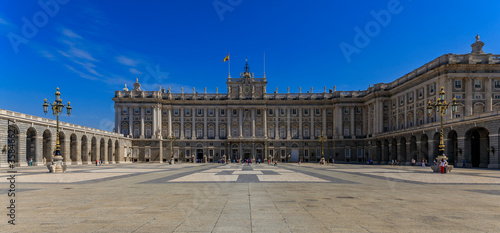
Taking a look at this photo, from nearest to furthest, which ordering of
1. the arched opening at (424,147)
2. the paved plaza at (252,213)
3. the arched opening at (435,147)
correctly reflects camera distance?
the paved plaza at (252,213), the arched opening at (435,147), the arched opening at (424,147)

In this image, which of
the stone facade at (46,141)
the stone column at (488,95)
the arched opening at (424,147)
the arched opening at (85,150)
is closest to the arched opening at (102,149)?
the stone facade at (46,141)

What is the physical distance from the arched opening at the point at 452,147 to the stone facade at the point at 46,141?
53.4m

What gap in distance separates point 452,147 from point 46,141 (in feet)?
203

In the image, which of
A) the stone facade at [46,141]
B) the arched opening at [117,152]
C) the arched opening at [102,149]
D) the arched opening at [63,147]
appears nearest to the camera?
the stone facade at [46,141]

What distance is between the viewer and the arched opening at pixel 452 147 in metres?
48.9

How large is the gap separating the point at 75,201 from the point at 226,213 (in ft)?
19.6

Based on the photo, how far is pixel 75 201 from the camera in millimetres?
12062

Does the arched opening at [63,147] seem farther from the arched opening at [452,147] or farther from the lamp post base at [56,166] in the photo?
the arched opening at [452,147]

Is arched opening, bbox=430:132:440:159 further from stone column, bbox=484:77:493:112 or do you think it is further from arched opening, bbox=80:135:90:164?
arched opening, bbox=80:135:90:164

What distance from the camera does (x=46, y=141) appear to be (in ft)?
177

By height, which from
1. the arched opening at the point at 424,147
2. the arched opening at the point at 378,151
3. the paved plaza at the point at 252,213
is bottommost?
the arched opening at the point at 378,151

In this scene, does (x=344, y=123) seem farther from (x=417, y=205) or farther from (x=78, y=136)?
(x=417, y=205)

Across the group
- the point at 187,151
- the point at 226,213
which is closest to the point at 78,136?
the point at 187,151

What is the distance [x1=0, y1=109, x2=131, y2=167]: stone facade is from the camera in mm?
43438
